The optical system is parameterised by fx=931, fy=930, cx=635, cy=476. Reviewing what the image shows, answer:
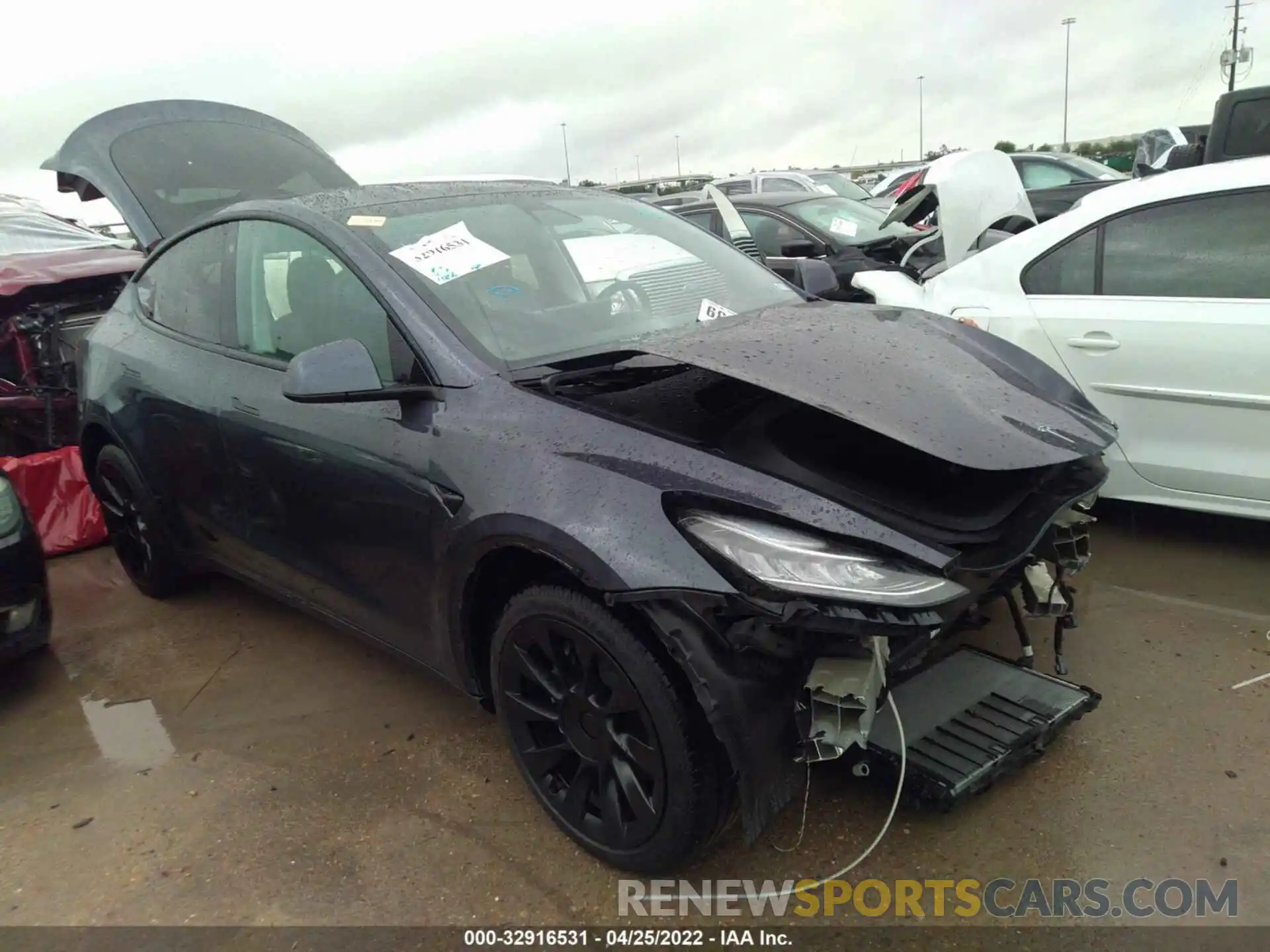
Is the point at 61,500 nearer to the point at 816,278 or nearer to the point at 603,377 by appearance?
the point at 603,377

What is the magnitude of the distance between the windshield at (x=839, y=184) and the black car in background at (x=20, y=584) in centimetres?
1317

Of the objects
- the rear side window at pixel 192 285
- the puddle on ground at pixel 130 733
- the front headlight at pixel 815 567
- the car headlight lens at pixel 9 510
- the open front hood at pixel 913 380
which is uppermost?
the rear side window at pixel 192 285

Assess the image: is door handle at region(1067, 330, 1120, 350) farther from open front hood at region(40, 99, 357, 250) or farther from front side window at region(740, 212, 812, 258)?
front side window at region(740, 212, 812, 258)

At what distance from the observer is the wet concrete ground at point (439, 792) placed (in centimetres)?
228

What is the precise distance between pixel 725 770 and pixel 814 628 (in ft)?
1.41

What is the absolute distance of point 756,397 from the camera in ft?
7.61

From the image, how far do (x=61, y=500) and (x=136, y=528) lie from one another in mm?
1322

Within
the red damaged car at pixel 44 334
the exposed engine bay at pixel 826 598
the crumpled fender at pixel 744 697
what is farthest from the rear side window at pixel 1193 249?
the red damaged car at pixel 44 334

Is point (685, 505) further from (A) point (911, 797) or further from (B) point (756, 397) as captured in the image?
(A) point (911, 797)

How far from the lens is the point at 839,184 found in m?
16.3

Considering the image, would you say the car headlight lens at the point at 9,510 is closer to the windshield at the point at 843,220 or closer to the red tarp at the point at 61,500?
the red tarp at the point at 61,500

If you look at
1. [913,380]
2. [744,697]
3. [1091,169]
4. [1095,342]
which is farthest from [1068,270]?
[1091,169]

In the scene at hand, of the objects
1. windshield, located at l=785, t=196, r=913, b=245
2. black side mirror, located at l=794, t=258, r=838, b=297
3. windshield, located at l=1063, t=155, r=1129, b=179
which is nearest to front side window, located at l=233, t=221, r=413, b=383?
black side mirror, located at l=794, t=258, r=838, b=297

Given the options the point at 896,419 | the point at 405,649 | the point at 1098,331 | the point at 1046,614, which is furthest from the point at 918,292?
the point at 405,649
